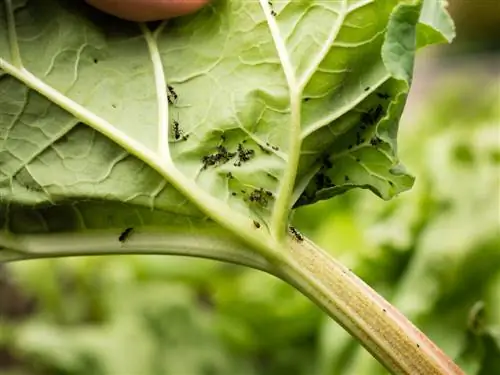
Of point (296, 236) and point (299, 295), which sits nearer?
point (296, 236)

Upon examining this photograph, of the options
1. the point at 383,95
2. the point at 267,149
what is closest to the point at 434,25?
the point at 383,95

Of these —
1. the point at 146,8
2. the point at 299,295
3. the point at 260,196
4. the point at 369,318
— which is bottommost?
the point at 369,318

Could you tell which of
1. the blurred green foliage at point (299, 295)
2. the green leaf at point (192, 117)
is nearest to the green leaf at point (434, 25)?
the green leaf at point (192, 117)

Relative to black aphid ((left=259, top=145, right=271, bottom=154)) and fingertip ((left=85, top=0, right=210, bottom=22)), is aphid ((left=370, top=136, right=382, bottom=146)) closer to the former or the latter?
black aphid ((left=259, top=145, right=271, bottom=154))

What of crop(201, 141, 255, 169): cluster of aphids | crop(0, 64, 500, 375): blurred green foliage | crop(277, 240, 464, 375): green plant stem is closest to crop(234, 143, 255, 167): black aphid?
crop(201, 141, 255, 169): cluster of aphids

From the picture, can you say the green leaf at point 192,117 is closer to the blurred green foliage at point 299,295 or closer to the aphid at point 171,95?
the aphid at point 171,95

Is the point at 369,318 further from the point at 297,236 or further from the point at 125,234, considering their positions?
the point at 125,234
